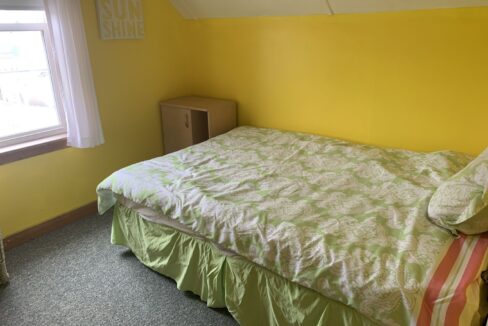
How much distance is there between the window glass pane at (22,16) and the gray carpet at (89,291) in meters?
1.47

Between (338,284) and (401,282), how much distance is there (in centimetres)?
22

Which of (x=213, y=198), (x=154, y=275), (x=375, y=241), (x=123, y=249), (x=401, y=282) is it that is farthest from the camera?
(x=123, y=249)

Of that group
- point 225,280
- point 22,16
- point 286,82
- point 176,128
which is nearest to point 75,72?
point 22,16

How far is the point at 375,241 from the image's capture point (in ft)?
4.79

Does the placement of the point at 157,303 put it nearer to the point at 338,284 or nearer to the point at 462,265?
→ the point at 338,284

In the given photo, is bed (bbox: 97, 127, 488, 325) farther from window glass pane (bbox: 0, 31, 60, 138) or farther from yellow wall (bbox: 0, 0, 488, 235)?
window glass pane (bbox: 0, 31, 60, 138)

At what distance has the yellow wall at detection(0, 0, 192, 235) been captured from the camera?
2.49 m

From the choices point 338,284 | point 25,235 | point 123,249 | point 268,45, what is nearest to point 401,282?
point 338,284

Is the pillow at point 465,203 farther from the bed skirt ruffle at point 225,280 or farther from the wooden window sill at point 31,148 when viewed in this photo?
the wooden window sill at point 31,148

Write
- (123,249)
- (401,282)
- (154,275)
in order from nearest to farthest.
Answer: (401,282) → (154,275) → (123,249)

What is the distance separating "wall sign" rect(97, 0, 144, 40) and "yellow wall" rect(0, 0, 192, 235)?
0.18ft

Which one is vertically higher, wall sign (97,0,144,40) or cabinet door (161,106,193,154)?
wall sign (97,0,144,40)

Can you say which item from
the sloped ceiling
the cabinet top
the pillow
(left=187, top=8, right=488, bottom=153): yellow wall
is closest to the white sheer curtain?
the cabinet top

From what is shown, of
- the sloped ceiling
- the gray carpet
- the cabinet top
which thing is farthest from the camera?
the cabinet top
